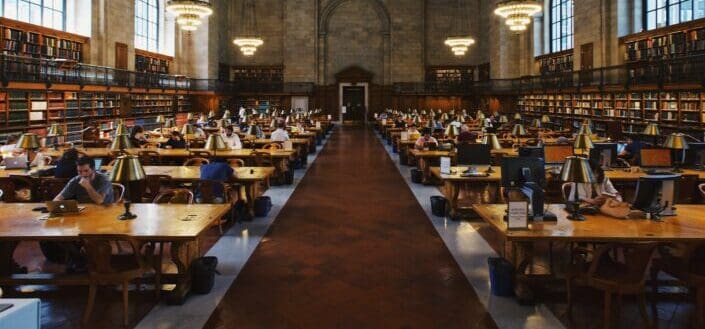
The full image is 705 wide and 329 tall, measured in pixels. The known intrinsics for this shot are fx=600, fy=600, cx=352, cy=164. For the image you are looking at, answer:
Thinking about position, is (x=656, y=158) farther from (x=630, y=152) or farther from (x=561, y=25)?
(x=561, y=25)

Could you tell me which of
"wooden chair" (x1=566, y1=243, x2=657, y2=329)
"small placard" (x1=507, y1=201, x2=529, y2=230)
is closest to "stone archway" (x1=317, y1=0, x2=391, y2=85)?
"small placard" (x1=507, y1=201, x2=529, y2=230)

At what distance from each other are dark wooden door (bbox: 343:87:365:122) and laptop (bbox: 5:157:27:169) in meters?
25.8

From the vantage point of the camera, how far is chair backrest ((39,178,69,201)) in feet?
20.9

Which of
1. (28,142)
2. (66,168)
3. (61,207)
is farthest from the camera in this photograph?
(28,142)

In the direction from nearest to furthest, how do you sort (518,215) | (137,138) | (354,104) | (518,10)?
(518,215), (137,138), (518,10), (354,104)

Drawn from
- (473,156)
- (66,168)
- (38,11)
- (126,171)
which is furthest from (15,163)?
(38,11)

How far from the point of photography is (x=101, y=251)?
4.06 m

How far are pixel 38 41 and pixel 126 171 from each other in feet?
46.5

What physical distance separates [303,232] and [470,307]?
295 centimetres

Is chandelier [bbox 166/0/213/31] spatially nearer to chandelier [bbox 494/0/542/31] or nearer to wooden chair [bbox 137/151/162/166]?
wooden chair [bbox 137/151/162/166]

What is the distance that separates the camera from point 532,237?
4.04 meters

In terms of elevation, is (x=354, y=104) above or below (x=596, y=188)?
above

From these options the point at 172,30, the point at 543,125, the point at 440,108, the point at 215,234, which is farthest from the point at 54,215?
the point at 440,108

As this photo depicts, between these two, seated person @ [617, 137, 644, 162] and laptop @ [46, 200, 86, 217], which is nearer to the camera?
laptop @ [46, 200, 86, 217]
